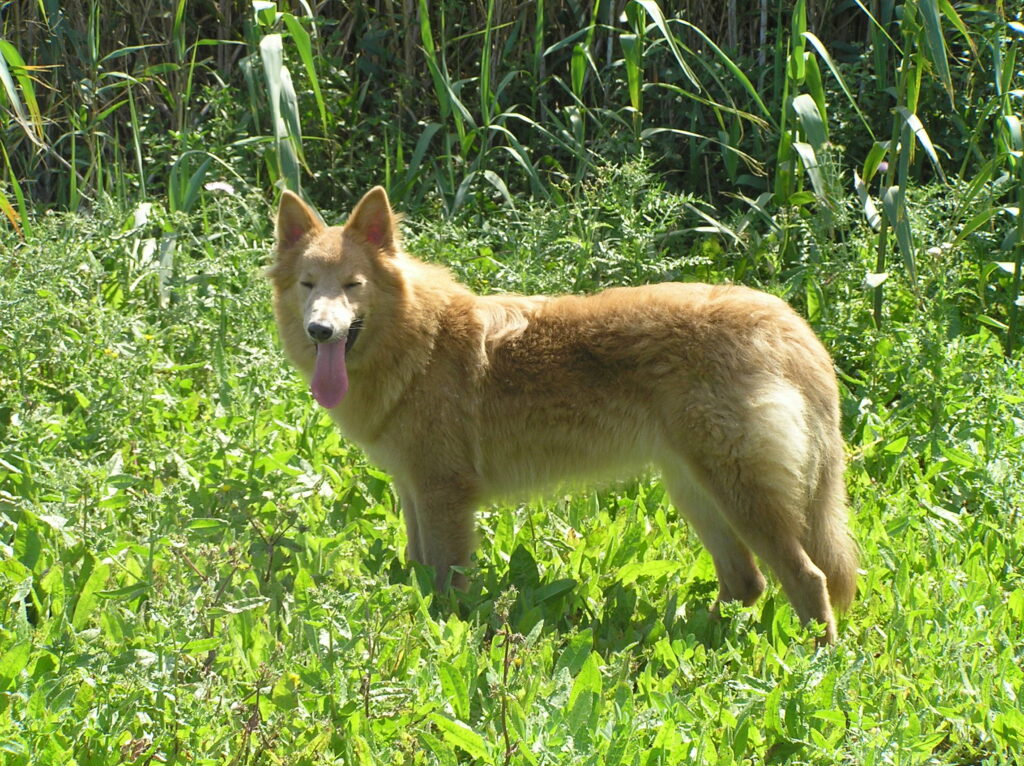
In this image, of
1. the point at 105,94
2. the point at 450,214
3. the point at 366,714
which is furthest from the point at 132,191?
the point at 366,714

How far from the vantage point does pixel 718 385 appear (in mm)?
3807

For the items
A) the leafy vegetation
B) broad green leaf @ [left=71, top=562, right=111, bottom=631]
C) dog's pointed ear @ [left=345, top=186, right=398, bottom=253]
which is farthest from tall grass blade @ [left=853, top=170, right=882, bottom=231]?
broad green leaf @ [left=71, top=562, right=111, bottom=631]

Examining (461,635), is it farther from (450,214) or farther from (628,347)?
(450,214)

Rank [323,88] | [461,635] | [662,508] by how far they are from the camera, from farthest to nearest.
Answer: [323,88] → [662,508] → [461,635]

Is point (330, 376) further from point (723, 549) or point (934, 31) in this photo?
point (934, 31)

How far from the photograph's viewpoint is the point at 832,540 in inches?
154

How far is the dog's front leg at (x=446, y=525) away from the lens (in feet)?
13.7

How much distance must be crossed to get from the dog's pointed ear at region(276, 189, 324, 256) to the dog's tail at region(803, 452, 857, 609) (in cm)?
221

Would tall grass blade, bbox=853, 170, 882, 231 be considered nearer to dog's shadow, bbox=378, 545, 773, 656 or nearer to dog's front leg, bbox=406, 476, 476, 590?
dog's shadow, bbox=378, 545, 773, 656

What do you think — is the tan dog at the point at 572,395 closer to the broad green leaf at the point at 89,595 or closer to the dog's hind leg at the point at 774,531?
the dog's hind leg at the point at 774,531

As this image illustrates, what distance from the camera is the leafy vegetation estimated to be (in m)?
3.05

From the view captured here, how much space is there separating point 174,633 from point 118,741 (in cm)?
30

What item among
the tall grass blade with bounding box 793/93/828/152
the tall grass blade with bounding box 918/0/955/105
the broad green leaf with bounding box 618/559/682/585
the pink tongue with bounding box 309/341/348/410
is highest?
the tall grass blade with bounding box 918/0/955/105

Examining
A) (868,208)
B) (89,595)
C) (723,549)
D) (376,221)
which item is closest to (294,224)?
(376,221)
